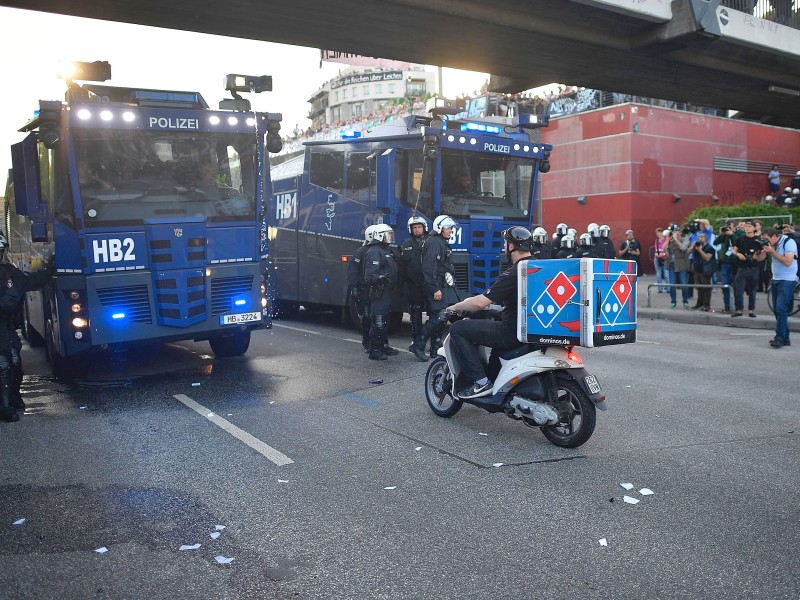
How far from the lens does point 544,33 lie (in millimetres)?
15953

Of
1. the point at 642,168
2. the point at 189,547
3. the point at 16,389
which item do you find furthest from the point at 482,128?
the point at 642,168

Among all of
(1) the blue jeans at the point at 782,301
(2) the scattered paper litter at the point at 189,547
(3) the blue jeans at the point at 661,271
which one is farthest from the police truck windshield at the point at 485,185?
(3) the blue jeans at the point at 661,271

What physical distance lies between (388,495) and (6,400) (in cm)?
452

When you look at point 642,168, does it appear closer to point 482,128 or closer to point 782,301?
point 482,128

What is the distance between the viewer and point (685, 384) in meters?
8.97

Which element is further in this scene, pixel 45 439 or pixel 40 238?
pixel 40 238

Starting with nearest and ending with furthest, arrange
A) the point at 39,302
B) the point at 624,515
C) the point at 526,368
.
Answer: the point at 624,515
the point at 526,368
the point at 39,302

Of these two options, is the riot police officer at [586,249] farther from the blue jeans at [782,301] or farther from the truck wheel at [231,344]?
the truck wheel at [231,344]

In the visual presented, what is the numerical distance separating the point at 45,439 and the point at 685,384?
6.61 meters

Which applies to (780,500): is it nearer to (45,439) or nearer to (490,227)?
(45,439)

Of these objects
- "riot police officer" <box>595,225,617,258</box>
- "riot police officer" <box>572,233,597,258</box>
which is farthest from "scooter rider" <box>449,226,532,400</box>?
"riot police officer" <box>595,225,617,258</box>

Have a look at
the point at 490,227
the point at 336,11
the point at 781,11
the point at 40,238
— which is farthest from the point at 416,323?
the point at 781,11

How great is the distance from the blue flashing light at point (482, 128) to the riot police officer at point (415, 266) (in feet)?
9.20

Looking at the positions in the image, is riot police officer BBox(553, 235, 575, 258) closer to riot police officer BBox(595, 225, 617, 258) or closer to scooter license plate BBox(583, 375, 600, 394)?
riot police officer BBox(595, 225, 617, 258)
